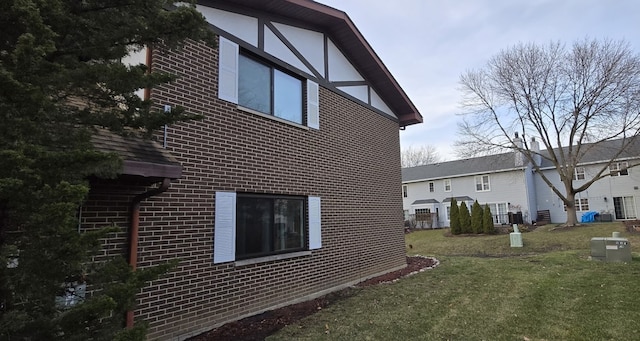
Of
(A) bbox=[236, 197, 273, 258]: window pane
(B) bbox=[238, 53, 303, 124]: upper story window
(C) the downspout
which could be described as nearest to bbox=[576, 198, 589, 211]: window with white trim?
(B) bbox=[238, 53, 303, 124]: upper story window

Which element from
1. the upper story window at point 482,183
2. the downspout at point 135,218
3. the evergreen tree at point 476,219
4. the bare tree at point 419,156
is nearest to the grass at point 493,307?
the downspout at point 135,218

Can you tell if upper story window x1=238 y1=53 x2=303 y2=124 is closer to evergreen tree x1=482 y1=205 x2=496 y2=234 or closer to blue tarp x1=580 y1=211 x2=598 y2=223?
evergreen tree x1=482 y1=205 x2=496 y2=234

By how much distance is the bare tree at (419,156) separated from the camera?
58844mm

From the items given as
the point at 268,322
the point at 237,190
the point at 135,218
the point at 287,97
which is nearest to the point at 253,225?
the point at 237,190

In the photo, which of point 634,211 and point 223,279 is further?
point 634,211

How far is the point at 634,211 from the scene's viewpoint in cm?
2795

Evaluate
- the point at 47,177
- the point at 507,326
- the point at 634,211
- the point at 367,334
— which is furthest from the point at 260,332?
the point at 634,211

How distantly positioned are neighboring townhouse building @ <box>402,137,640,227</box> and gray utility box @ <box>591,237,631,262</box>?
678 inches

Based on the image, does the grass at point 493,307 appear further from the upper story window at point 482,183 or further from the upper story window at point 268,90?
the upper story window at point 482,183

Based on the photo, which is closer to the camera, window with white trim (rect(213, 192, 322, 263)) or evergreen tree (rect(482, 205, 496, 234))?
window with white trim (rect(213, 192, 322, 263))

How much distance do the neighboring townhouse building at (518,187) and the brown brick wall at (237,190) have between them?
2285cm

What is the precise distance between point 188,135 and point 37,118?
11.1ft

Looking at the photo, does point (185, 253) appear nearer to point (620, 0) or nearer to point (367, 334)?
point (367, 334)

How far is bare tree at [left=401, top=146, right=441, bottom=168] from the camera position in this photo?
58844 millimetres
